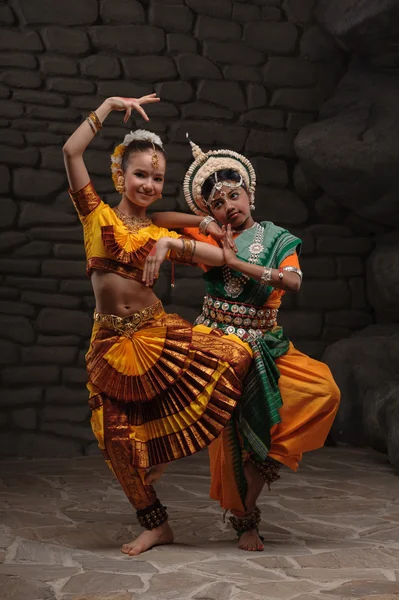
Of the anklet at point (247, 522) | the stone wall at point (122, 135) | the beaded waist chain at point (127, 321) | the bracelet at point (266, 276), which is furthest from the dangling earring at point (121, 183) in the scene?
the stone wall at point (122, 135)

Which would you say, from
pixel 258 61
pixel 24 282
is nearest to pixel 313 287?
pixel 258 61

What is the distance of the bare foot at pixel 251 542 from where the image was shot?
122 inches

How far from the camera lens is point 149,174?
3.08m

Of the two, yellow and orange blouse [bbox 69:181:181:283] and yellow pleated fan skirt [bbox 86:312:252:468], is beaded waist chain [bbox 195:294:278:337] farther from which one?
yellow and orange blouse [bbox 69:181:181:283]

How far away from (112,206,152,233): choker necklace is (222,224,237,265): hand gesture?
29 centimetres

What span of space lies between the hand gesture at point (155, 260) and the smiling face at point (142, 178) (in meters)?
0.21

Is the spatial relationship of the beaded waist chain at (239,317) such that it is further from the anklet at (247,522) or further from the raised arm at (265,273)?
the anklet at (247,522)

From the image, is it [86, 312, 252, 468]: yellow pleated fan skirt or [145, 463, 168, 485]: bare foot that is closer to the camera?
[86, 312, 252, 468]: yellow pleated fan skirt

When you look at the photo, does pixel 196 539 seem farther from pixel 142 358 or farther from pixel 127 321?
pixel 127 321

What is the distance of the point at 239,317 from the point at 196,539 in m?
0.90


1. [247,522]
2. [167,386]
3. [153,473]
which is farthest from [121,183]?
[247,522]

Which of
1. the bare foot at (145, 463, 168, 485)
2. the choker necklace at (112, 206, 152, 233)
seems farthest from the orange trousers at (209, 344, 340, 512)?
the choker necklace at (112, 206, 152, 233)

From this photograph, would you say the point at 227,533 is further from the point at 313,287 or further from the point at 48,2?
the point at 48,2

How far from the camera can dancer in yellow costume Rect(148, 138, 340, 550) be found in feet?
9.89
